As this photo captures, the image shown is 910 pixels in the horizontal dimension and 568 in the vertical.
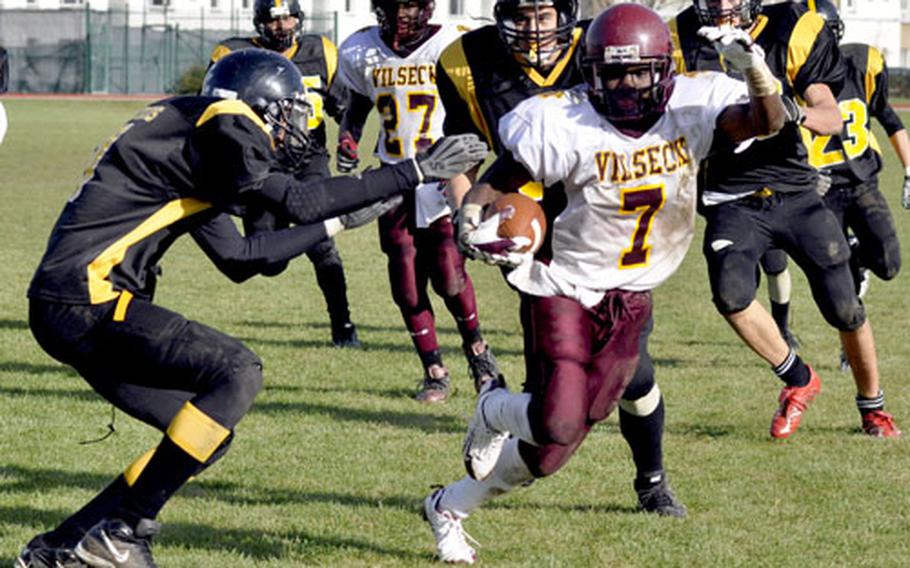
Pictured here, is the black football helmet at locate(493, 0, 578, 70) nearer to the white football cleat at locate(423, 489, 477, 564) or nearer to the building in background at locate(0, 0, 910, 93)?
the white football cleat at locate(423, 489, 477, 564)

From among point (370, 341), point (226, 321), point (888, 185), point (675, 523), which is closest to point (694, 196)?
point (675, 523)

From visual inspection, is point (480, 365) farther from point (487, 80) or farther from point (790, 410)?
point (487, 80)

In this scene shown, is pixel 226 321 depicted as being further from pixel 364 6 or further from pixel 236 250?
pixel 364 6

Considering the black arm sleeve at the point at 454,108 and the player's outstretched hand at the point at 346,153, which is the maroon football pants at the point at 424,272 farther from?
the black arm sleeve at the point at 454,108

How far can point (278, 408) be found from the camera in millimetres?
6520

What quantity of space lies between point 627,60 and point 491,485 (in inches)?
48.8

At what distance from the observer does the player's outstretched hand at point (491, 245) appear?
394 centimetres

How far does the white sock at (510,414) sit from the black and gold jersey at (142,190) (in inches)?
34.8

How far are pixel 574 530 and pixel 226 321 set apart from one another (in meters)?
4.53

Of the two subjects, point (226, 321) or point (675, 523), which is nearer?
point (675, 523)

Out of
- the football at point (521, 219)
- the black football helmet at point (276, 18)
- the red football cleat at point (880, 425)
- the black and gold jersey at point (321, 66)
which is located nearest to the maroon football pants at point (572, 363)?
the football at point (521, 219)

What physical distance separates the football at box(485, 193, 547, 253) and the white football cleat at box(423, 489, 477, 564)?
0.84m

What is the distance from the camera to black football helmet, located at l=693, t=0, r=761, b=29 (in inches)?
224

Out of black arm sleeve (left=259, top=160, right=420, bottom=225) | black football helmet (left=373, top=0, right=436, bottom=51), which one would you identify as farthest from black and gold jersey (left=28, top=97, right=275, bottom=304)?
black football helmet (left=373, top=0, right=436, bottom=51)
